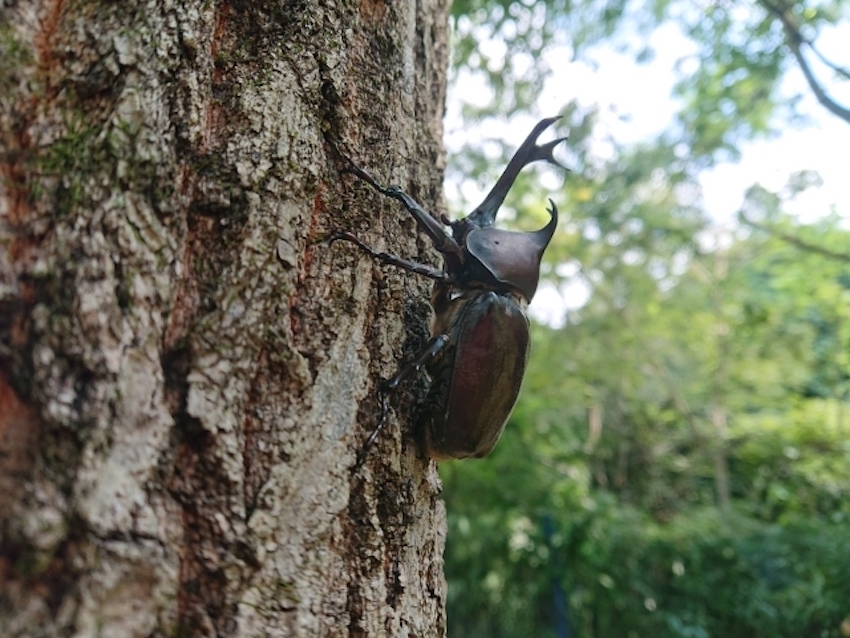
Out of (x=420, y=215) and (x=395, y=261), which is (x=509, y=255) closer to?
(x=420, y=215)

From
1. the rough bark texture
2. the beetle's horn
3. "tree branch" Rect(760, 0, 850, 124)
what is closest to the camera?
the rough bark texture

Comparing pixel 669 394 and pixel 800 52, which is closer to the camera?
pixel 800 52

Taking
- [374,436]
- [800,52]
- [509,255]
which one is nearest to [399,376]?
[374,436]

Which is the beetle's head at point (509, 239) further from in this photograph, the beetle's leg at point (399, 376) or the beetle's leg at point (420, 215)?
the beetle's leg at point (399, 376)

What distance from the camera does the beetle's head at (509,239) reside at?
5.34ft

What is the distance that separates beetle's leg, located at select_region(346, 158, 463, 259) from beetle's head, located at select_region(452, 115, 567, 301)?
12 cm

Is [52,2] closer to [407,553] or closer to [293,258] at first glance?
[293,258]

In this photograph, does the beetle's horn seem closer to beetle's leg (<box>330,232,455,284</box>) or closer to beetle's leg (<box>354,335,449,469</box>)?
A: beetle's leg (<box>330,232,455,284</box>)

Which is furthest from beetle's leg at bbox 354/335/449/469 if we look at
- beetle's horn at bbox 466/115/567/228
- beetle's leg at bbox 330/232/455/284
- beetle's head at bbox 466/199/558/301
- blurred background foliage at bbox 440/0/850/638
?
blurred background foliage at bbox 440/0/850/638

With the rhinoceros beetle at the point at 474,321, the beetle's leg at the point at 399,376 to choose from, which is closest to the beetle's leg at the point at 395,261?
the rhinoceros beetle at the point at 474,321

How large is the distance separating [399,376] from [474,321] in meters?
0.37

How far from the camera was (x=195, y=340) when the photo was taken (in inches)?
35.7

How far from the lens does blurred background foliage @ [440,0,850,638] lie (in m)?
5.10

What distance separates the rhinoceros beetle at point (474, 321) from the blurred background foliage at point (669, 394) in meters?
3.49
